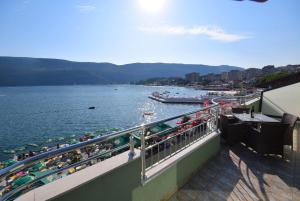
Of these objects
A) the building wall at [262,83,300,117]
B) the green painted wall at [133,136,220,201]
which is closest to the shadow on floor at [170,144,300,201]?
the green painted wall at [133,136,220,201]

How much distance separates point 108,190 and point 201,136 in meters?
2.60

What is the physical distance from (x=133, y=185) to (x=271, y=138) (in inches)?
120

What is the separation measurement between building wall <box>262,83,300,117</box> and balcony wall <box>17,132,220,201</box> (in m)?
6.36

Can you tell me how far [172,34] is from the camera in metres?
10.7

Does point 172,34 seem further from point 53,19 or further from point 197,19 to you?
point 53,19

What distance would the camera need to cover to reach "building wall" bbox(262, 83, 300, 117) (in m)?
7.49

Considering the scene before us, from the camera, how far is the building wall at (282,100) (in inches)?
295

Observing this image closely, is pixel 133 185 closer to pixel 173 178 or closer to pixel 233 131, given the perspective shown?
pixel 173 178

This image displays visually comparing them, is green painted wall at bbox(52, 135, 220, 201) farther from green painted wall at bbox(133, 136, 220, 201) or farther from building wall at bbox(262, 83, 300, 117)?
building wall at bbox(262, 83, 300, 117)

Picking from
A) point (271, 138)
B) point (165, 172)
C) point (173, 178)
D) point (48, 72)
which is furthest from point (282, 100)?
point (48, 72)

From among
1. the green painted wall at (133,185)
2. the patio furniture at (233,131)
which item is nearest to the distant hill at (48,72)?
the patio furniture at (233,131)

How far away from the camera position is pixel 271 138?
3814 mm

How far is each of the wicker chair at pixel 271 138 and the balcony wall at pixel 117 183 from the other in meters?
1.64

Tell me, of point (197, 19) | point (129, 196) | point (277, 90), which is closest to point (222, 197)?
point (129, 196)
